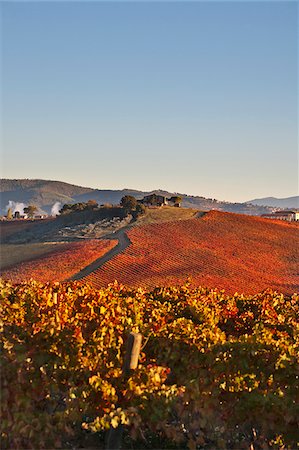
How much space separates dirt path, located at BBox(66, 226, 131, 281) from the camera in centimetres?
3851

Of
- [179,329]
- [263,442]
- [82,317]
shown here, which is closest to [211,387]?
[179,329]

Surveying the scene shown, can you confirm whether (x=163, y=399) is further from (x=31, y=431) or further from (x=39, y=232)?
(x=39, y=232)

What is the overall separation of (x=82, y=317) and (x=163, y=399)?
2542 millimetres

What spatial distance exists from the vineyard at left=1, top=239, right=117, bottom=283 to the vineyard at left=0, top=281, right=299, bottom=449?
2519cm

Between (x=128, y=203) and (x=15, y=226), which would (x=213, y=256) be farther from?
(x=15, y=226)

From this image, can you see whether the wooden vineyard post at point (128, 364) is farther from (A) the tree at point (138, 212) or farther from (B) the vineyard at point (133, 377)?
(A) the tree at point (138, 212)

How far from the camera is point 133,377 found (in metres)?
8.83

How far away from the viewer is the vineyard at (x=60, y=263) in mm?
37031

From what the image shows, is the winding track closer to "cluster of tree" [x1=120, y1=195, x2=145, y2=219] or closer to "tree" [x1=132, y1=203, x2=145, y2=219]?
"tree" [x1=132, y1=203, x2=145, y2=219]

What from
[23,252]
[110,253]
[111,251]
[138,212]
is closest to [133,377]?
[110,253]

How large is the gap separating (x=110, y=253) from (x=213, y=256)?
9752mm

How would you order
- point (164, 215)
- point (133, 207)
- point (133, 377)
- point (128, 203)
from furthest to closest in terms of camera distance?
point (128, 203) < point (133, 207) < point (164, 215) < point (133, 377)

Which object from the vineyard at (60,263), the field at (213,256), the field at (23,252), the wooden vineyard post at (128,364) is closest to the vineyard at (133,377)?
the wooden vineyard post at (128,364)

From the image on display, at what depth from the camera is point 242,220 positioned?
209 feet
